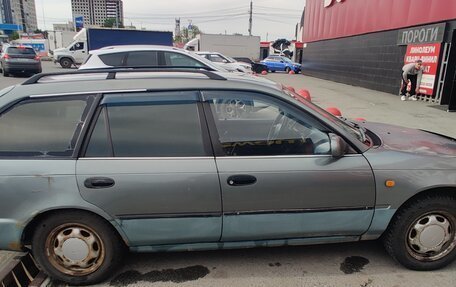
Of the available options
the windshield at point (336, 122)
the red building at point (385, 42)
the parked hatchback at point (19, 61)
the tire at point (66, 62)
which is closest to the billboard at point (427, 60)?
the red building at point (385, 42)

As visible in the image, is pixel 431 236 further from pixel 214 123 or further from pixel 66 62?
pixel 66 62

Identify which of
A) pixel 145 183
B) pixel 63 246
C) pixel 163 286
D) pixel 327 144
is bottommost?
pixel 163 286

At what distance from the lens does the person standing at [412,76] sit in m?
→ 12.8

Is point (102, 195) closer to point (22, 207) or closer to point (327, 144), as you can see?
point (22, 207)

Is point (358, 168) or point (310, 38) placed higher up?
point (310, 38)

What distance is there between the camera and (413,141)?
129 inches

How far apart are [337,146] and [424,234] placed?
1.07m

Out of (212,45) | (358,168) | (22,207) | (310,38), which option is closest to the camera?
(22,207)

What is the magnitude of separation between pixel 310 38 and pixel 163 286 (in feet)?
90.6

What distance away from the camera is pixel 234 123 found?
10.3 feet

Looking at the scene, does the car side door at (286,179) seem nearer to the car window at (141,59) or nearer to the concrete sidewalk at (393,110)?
the car window at (141,59)

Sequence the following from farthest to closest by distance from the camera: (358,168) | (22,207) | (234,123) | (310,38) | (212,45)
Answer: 1. (212,45)
2. (310,38)
3. (234,123)
4. (358,168)
5. (22,207)

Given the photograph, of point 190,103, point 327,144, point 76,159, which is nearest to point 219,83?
point 190,103

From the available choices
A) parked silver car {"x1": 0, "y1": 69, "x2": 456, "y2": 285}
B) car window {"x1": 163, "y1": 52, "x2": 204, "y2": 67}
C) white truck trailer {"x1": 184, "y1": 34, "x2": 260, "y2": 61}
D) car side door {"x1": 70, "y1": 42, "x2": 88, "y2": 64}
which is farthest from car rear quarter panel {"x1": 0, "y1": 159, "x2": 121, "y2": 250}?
white truck trailer {"x1": 184, "y1": 34, "x2": 260, "y2": 61}
